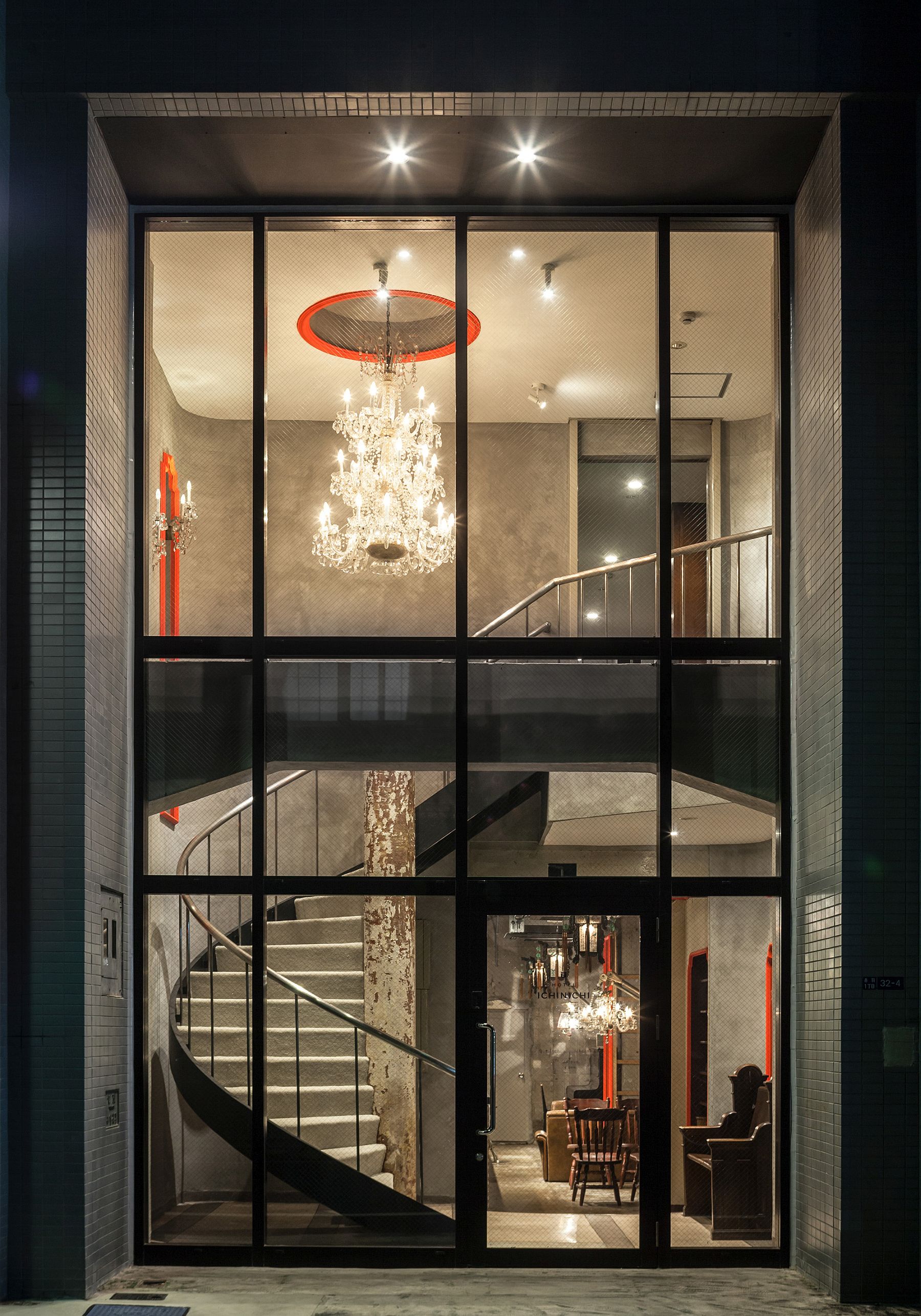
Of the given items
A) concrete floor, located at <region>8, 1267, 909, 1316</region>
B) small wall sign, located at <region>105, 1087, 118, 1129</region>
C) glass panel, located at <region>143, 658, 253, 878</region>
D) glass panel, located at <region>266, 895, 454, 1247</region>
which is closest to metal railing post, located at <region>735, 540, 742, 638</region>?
glass panel, located at <region>266, 895, 454, 1247</region>

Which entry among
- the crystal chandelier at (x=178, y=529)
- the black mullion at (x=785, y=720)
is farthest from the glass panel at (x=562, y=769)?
the crystal chandelier at (x=178, y=529)

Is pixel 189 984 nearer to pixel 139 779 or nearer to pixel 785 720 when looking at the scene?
pixel 139 779

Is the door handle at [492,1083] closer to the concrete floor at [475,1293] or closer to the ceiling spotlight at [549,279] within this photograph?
the concrete floor at [475,1293]

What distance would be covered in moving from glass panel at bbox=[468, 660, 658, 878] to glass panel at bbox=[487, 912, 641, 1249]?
0.35 m

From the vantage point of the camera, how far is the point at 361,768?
275 inches

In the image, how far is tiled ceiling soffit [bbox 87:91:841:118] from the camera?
21.0ft

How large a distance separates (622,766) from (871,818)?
1352 mm

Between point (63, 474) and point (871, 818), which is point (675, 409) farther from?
point (63, 474)

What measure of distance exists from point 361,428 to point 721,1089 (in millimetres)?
4106

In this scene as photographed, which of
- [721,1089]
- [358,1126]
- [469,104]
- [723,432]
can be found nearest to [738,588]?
[723,432]

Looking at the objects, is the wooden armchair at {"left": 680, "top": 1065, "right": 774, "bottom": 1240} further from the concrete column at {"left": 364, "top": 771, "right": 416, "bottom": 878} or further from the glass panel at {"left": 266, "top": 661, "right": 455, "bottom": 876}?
the concrete column at {"left": 364, "top": 771, "right": 416, "bottom": 878}

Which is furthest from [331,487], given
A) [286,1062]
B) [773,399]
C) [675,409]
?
[286,1062]

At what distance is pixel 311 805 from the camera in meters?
6.96

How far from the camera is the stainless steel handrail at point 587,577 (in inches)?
279
